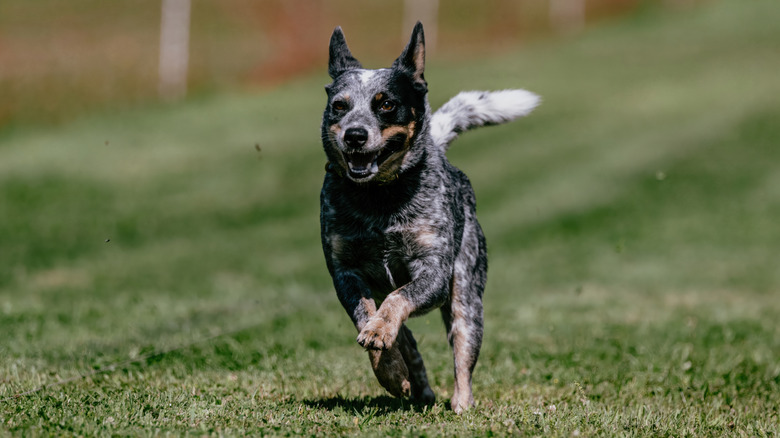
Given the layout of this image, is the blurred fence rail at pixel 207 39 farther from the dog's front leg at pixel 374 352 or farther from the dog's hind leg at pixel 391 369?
the dog's hind leg at pixel 391 369

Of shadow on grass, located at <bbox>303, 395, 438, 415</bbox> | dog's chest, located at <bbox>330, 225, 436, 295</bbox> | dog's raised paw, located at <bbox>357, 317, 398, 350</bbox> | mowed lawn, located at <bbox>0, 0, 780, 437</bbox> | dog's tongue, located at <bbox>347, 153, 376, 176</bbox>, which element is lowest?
mowed lawn, located at <bbox>0, 0, 780, 437</bbox>

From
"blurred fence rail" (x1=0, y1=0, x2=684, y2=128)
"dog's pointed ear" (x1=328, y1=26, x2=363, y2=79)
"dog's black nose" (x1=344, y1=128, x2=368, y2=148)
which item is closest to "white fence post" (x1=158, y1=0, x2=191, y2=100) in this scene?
"blurred fence rail" (x1=0, y1=0, x2=684, y2=128)

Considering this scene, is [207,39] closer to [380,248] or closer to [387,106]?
[387,106]

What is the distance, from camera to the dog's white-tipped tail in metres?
6.80

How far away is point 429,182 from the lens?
596cm

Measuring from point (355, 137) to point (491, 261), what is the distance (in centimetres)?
1147

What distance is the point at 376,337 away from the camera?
16.4 feet

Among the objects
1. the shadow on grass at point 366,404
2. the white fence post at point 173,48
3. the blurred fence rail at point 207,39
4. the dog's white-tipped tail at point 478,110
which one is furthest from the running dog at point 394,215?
the white fence post at point 173,48

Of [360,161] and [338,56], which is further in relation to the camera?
[338,56]

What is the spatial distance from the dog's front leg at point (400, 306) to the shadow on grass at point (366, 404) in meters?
0.62

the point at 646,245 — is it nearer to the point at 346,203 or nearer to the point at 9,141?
the point at 346,203

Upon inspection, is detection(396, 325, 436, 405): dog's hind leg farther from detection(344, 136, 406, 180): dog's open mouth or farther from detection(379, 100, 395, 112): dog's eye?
detection(379, 100, 395, 112): dog's eye

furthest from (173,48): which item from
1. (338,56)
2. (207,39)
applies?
(338,56)

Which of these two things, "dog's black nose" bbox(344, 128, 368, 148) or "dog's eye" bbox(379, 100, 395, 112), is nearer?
"dog's black nose" bbox(344, 128, 368, 148)
